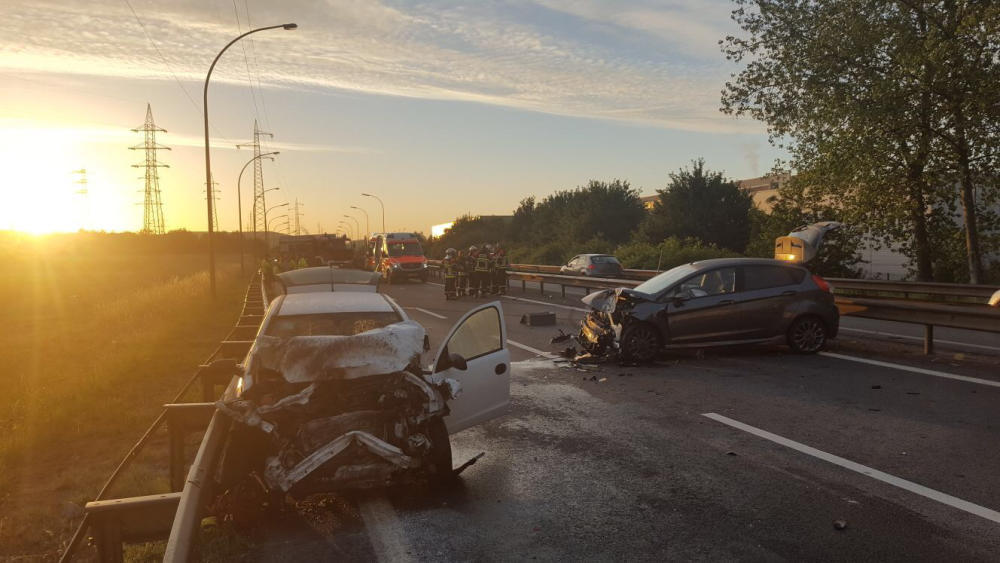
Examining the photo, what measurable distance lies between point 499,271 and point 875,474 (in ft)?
70.2

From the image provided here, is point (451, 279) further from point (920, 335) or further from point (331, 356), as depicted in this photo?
point (331, 356)

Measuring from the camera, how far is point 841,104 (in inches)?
898

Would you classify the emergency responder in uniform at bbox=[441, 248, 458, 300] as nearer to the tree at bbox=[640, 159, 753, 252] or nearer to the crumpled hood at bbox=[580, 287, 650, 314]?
the crumpled hood at bbox=[580, 287, 650, 314]

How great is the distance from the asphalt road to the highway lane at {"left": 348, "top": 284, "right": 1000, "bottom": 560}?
0.05 feet

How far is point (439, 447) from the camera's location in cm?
515

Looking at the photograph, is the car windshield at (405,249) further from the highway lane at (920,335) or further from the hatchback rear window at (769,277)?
the hatchback rear window at (769,277)

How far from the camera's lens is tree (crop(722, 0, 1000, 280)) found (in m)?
21.2

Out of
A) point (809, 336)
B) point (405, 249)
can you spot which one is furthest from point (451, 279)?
point (809, 336)

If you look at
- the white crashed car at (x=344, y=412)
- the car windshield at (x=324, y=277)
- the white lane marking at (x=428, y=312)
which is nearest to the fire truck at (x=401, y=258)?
the white lane marking at (x=428, y=312)

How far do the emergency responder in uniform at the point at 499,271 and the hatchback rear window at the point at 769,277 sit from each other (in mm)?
15507

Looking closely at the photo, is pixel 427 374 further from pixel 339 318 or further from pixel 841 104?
pixel 841 104

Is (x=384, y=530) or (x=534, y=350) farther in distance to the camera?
(x=534, y=350)

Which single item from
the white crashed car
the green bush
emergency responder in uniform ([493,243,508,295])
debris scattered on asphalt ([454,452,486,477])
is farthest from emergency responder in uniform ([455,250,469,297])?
the white crashed car

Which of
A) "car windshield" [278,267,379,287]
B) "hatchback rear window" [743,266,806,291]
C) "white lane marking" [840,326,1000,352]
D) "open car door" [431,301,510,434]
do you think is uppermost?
"car windshield" [278,267,379,287]
